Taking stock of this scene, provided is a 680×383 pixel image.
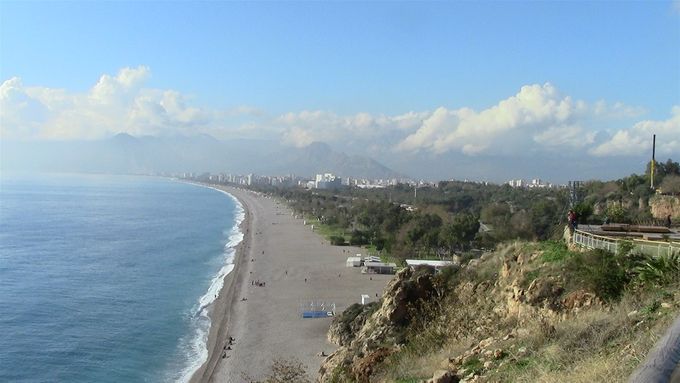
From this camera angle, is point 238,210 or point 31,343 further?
point 238,210

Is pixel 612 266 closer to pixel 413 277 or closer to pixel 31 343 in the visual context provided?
pixel 413 277

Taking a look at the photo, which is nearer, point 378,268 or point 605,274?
point 605,274

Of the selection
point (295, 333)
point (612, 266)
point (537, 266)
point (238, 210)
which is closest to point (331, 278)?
point (295, 333)

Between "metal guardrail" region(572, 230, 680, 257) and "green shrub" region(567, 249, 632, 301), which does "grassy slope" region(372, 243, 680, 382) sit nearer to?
"green shrub" region(567, 249, 632, 301)

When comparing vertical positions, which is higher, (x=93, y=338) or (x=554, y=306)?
(x=554, y=306)

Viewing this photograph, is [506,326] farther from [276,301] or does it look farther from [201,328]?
[276,301]

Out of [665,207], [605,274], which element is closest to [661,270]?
[605,274]

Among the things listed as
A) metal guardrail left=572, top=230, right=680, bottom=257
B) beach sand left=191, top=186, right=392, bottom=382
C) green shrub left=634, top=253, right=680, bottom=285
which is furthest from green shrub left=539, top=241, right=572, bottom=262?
beach sand left=191, top=186, right=392, bottom=382
